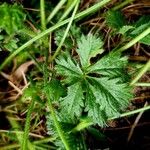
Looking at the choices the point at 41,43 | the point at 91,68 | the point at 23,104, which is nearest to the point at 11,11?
the point at 41,43

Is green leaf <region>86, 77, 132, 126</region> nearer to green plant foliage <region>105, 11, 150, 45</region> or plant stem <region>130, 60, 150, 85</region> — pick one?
plant stem <region>130, 60, 150, 85</region>

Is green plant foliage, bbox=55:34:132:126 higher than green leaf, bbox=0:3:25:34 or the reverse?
the reverse

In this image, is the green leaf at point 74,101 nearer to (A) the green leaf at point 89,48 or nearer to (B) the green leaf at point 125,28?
(A) the green leaf at point 89,48

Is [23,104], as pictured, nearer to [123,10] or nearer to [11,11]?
[11,11]

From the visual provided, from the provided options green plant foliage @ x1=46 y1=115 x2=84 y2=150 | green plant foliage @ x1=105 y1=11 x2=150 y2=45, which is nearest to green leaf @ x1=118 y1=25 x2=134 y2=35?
green plant foliage @ x1=105 y1=11 x2=150 y2=45

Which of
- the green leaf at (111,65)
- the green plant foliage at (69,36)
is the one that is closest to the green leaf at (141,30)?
the green leaf at (111,65)

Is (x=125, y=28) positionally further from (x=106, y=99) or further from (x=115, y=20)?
(x=106, y=99)
